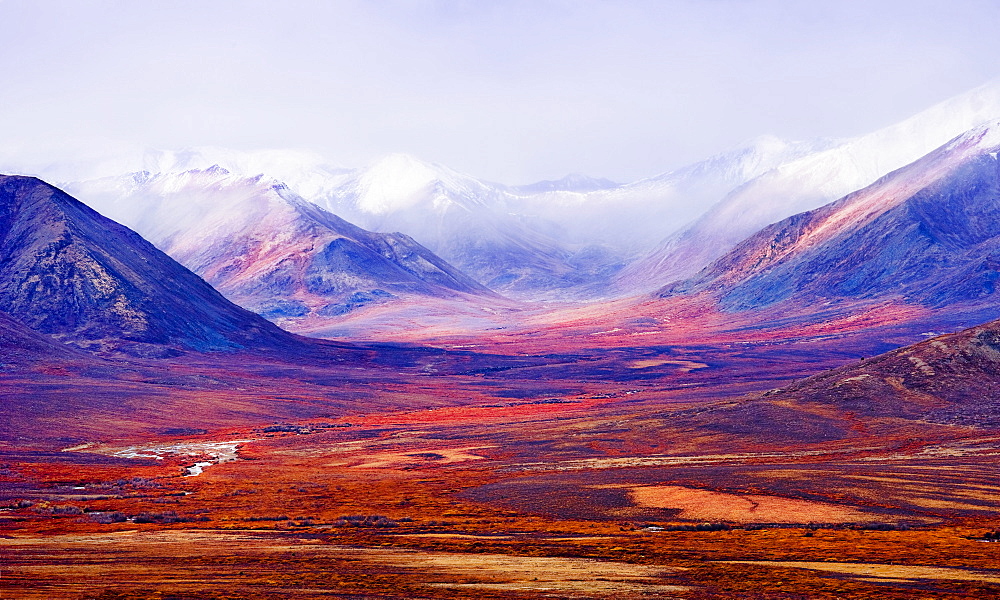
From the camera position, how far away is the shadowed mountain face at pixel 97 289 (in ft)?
465

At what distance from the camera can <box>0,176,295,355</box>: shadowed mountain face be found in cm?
14188

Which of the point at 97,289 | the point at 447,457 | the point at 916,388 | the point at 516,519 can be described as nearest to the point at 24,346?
the point at 97,289

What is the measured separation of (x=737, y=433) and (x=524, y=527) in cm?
3589

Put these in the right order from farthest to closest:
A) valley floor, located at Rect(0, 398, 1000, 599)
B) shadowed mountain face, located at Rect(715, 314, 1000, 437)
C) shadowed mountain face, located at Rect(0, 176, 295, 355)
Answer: shadowed mountain face, located at Rect(0, 176, 295, 355)
shadowed mountain face, located at Rect(715, 314, 1000, 437)
valley floor, located at Rect(0, 398, 1000, 599)

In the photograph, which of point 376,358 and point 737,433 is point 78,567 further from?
point 376,358

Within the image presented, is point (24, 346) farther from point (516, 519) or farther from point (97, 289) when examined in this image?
point (516, 519)

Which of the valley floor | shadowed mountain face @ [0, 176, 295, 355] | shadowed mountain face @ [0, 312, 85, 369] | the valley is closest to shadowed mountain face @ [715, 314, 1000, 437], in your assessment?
the valley

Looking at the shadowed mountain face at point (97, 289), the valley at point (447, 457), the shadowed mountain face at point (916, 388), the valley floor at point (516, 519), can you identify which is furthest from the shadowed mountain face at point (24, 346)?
the shadowed mountain face at point (916, 388)

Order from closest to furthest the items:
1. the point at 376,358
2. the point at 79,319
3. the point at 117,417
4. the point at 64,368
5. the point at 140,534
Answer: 1. the point at 140,534
2. the point at 117,417
3. the point at 64,368
4. the point at 79,319
5. the point at 376,358

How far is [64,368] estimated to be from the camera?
370ft

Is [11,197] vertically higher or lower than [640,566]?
higher

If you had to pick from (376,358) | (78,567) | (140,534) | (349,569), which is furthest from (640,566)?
(376,358)

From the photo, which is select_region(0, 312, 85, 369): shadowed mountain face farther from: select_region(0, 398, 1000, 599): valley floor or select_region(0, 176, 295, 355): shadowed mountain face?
select_region(0, 398, 1000, 599): valley floor

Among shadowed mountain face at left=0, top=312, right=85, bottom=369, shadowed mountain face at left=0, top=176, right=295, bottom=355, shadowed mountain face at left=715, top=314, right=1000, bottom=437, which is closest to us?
shadowed mountain face at left=715, top=314, right=1000, bottom=437
